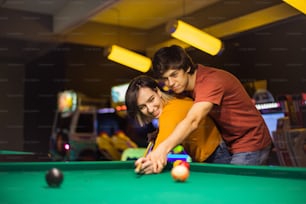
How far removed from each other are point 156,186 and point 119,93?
5374mm

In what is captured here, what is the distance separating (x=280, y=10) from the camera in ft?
15.3

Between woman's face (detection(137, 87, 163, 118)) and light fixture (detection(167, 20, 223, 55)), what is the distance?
1564 millimetres

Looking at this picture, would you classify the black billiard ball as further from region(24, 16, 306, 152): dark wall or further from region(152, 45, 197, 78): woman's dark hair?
region(24, 16, 306, 152): dark wall

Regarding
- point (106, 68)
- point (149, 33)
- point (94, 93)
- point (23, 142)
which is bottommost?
point (23, 142)

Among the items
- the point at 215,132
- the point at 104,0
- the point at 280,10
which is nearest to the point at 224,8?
the point at 280,10

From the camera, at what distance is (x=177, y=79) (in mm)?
2357

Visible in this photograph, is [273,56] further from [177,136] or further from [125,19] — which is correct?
[177,136]

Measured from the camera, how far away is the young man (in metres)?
2.12

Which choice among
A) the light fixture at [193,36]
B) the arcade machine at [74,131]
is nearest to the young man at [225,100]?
the light fixture at [193,36]

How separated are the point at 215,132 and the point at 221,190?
100 centimetres

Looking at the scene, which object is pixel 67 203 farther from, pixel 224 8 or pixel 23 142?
pixel 23 142

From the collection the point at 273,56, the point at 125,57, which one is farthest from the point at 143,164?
the point at 273,56

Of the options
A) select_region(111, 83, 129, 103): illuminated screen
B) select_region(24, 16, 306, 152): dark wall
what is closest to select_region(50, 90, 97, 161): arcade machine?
select_region(24, 16, 306, 152): dark wall

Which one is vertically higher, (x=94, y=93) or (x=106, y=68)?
(x=106, y=68)
